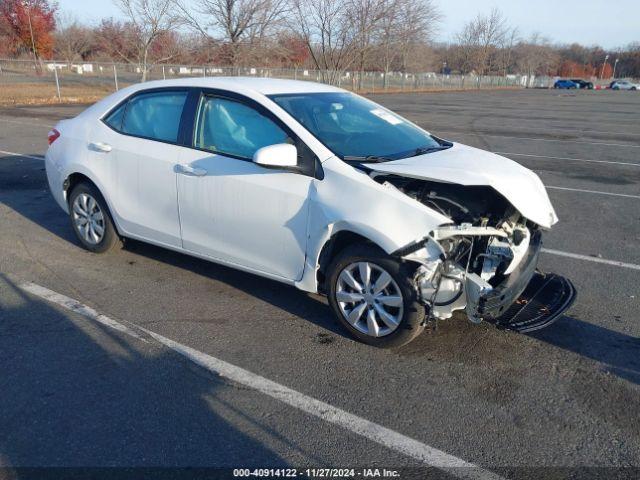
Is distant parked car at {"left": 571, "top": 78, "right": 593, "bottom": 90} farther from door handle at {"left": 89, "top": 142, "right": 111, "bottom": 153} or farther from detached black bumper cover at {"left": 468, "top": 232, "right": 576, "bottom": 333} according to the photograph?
door handle at {"left": 89, "top": 142, "right": 111, "bottom": 153}

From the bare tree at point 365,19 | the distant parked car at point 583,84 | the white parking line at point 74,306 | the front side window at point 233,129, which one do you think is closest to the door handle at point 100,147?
the front side window at point 233,129

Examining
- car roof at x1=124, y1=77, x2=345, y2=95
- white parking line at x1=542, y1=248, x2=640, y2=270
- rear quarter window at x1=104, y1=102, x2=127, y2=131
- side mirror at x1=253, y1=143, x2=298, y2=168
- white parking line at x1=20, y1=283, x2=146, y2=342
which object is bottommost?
white parking line at x1=20, y1=283, x2=146, y2=342

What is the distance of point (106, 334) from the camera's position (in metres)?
3.80

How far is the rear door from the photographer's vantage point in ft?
14.8

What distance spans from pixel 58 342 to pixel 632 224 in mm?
6643

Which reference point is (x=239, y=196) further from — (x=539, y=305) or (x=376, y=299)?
(x=539, y=305)

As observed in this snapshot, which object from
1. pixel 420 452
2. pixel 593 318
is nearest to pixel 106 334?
pixel 420 452

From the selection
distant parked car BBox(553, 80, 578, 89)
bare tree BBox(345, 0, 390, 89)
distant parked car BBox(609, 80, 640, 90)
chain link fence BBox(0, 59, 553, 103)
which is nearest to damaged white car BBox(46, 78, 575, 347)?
chain link fence BBox(0, 59, 553, 103)

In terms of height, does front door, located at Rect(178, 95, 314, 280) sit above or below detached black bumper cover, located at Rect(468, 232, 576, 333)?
above

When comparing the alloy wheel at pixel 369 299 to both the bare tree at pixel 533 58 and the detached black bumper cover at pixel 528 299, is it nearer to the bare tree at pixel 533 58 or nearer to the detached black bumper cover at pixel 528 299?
the detached black bumper cover at pixel 528 299

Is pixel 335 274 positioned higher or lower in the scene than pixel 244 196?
lower

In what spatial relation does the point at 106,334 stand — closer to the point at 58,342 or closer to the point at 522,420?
the point at 58,342

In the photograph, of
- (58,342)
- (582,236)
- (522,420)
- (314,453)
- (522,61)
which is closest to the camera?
(314,453)

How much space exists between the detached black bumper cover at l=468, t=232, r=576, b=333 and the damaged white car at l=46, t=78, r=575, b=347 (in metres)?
0.01
